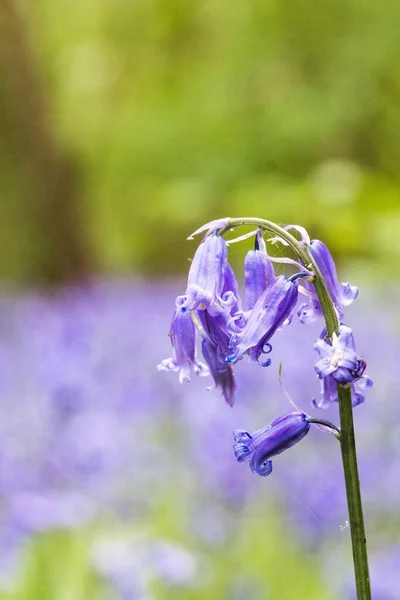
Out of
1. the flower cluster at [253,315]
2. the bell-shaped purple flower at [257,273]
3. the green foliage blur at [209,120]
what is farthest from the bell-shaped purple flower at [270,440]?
the green foliage blur at [209,120]

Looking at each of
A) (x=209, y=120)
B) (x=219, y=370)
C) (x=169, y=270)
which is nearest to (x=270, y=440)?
(x=219, y=370)

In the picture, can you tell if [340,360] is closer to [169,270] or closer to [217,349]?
[217,349]

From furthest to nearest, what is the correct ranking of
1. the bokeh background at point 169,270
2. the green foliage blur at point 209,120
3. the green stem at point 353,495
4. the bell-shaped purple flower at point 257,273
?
1. the green foliage blur at point 209,120
2. the bokeh background at point 169,270
3. the bell-shaped purple flower at point 257,273
4. the green stem at point 353,495

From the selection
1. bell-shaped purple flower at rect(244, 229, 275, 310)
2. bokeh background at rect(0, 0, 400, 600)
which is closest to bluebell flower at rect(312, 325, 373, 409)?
bell-shaped purple flower at rect(244, 229, 275, 310)

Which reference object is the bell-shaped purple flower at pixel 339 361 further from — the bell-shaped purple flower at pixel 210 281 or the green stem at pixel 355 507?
the bell-shaped purple flower at pixel 210 281

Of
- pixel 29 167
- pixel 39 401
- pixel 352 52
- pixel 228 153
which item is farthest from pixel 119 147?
pixel 39 401

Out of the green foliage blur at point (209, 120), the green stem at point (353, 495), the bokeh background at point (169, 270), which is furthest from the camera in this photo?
the green foliage blur at point (209, 120)

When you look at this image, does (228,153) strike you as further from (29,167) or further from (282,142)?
(29,167)
